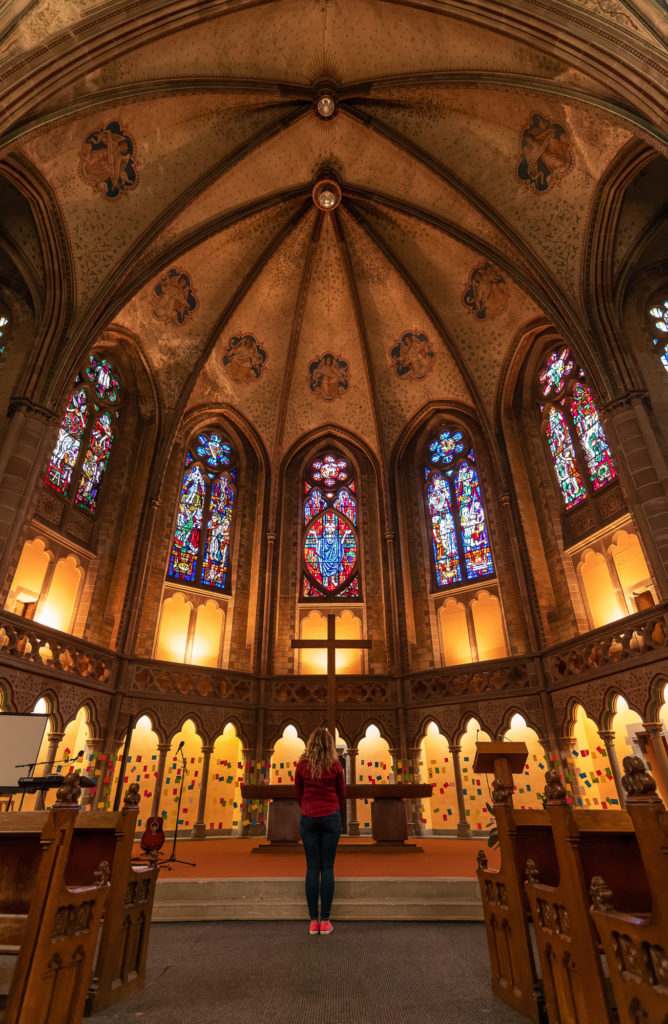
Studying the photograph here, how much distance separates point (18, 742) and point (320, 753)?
6.32m

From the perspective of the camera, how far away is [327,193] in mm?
15250

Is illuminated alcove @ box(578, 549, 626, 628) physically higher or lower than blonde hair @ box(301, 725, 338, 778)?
higher

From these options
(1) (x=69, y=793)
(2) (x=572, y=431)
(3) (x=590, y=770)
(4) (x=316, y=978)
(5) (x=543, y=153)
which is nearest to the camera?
(1) (x=69, y=793)

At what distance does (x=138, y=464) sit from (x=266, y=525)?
4.09m

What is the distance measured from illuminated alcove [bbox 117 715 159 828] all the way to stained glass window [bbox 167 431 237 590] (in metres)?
3.80

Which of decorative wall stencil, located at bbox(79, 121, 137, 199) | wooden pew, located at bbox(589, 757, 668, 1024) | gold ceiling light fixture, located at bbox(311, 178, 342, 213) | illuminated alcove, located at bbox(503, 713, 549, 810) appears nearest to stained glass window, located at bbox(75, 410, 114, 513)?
decorative wall stencil, located at bbox(79, 121, 137, 199)

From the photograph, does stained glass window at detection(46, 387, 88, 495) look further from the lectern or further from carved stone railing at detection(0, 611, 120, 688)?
the lectern

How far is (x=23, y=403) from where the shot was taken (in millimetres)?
10719

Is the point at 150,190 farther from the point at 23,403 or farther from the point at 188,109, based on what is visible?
the point at 23,403

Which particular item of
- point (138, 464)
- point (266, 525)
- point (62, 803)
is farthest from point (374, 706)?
point (62, 803)

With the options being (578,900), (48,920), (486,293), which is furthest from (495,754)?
(486,293)

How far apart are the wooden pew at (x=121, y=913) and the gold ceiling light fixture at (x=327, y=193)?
1565cm

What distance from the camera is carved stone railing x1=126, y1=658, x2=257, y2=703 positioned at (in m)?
12.9

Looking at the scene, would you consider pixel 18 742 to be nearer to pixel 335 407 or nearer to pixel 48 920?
pixel 48 920
